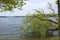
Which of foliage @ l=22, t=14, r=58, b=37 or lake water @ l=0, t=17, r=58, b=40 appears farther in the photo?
lake water @ l=0, t=17, r=58, b=40

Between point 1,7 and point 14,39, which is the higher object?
point 1,7

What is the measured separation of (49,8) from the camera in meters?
3.43

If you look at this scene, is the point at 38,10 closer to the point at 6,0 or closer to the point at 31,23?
the point at 31,23

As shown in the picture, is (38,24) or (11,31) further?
(11,31)

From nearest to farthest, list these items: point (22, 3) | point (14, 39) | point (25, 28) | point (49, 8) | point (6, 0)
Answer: point (6, 0) → point (22, 3) → point (49, 8) → point (25, 28) → point (14, 39)

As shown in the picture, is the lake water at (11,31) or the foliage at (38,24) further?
the lake water at (11,31)

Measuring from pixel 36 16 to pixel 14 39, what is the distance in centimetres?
412

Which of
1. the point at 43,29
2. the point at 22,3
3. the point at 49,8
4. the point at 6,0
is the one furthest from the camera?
the point at 43,29

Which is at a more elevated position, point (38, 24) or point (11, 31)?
point (38, 24)

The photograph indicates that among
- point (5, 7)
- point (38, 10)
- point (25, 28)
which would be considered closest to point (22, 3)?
point (5, 7)

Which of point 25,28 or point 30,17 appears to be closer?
point 30,17

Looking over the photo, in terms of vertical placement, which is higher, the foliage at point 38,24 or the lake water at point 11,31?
the foliage at point 38,24

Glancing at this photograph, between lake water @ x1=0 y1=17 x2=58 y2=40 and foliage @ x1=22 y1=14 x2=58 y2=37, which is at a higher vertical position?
foliage @ x1=22 y1=14 x2=58 y2=37

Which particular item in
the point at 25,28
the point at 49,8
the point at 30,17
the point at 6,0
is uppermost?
the point at 6,0
